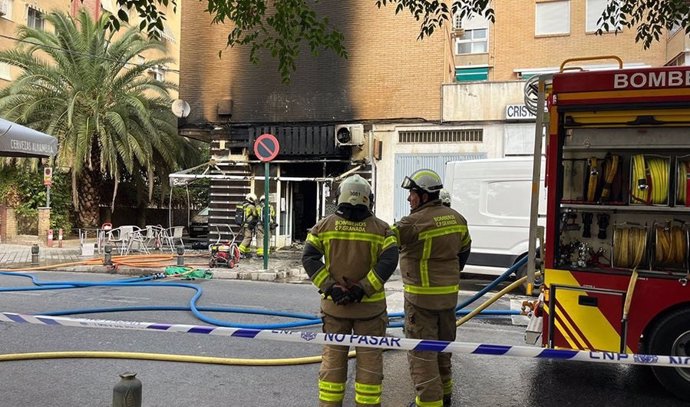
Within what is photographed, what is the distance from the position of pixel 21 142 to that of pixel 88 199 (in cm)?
1401

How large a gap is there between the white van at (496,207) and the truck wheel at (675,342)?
5.24m

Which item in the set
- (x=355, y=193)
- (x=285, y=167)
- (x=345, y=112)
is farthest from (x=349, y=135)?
(x=355, y=193)

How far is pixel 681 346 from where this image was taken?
4.31 meters

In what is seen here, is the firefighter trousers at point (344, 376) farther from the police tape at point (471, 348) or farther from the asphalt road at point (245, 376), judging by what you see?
the asphalt road at point (245, 376)

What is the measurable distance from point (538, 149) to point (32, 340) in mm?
5540

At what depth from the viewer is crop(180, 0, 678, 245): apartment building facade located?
1562cm

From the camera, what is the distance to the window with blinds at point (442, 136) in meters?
15.7

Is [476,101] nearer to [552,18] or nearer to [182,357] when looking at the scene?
[552,18]

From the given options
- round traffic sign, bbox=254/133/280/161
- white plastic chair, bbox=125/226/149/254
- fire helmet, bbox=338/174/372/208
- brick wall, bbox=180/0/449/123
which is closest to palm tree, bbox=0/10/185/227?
brick wall, bbox=180/0/449/123

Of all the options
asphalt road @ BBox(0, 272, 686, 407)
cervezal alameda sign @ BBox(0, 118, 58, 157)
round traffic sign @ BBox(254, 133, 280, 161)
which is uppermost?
round traffic sign @ BBox(254, 133, 280, 161)

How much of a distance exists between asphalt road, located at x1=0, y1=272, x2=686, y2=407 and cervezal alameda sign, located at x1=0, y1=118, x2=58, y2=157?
2155 mm

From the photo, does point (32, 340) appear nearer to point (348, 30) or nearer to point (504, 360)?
point (504, 360)

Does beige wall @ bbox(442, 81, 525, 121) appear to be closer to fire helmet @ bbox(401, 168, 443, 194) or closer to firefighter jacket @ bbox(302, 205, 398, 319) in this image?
fire helmet @ bbox(401, 168, 443, 194)

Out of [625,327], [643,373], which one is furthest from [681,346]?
[643,373]
